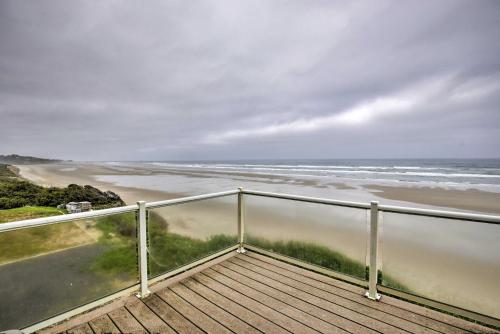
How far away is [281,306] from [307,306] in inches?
11.2

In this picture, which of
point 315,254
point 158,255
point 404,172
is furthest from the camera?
point 404,172

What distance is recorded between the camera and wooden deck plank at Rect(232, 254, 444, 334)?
2.14 metres

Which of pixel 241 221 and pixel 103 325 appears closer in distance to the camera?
pixel 103 325

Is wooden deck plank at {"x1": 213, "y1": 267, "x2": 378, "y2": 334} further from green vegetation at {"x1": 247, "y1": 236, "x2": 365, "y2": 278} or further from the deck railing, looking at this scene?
green vegetation at {"x1": 247, "y1": 236, "x2": 365, "y2": 278}

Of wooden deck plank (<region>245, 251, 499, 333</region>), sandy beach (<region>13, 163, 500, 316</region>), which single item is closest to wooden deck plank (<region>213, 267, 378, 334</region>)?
wooden deck plank (<region>245, 251, 499, 333</region>)

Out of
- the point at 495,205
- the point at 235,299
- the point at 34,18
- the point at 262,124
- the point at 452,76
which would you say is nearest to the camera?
the point at 235,299

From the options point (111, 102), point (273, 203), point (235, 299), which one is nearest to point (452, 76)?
point (273, 203)

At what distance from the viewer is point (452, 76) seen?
24.7m

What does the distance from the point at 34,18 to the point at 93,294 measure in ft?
37.0

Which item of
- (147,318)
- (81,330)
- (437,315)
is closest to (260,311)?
(147,318)

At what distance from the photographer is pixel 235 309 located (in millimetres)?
2396

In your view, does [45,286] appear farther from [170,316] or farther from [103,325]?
[170,316]

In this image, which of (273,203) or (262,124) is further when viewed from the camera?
(262,124)

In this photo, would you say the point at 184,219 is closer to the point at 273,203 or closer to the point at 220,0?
the point at 273,203
